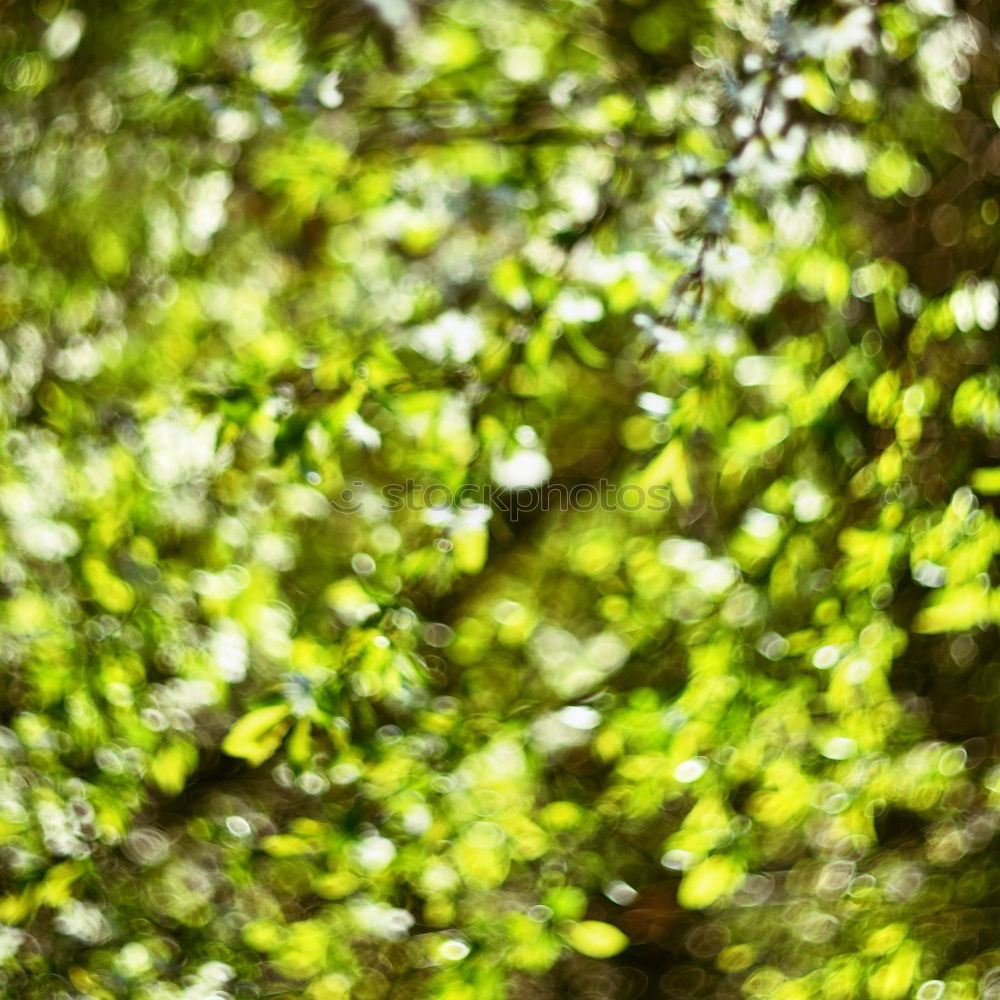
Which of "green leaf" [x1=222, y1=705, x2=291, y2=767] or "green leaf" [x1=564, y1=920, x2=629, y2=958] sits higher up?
"green leaf" [x1=222, y1=705, x2=291, y2=767]

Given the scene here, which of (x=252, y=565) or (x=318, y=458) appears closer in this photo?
(x=318, y=458)

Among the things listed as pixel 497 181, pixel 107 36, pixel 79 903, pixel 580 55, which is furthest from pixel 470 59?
pixel 79 903

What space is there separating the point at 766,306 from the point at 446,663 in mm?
1117

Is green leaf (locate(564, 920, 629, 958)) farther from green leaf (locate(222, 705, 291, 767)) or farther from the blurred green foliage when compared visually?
green leaf (locate(222, 705, 291, 767))

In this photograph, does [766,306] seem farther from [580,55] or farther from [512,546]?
[512,546]

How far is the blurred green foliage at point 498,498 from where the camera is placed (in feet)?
4.15

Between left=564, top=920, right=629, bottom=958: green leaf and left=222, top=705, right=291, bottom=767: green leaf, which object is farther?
left=564, top=920, right=629, bottom=958: green leaf

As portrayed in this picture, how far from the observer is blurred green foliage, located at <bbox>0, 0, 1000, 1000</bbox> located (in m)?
1.26

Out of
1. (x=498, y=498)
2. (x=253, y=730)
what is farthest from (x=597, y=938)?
(x=498, y=498)

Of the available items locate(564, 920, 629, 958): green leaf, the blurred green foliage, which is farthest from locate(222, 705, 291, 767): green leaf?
locate(564, 920, 629, 958): green leaf

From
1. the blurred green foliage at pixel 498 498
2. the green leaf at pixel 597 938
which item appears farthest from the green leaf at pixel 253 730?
the green leaf at pixel 597 938

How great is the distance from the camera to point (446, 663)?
84.4 inches

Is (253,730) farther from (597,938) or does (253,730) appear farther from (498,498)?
(498,498)

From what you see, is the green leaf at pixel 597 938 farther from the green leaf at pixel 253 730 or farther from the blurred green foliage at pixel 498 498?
the green leaf at pixel 253 730
